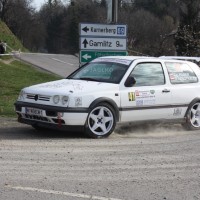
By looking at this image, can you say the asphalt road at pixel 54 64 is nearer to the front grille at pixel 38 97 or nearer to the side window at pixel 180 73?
the side window at pixel 180 73

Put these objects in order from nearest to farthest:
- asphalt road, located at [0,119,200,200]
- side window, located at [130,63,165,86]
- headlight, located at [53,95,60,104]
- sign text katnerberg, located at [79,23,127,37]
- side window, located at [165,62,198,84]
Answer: asphalt road, located at [0,119,200,200]
headlight, located at [53,95,60,104]
side window, located at [130,63,165,86]
side window, located at [165,62,198,84]
sign text katnerberg, located at [79,23,127,37]

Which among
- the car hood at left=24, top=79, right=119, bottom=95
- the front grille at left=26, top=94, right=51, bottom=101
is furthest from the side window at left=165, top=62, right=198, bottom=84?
the front grille at left=26, top=94, right=51, bottom=101

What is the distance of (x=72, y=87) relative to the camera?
31.0ft

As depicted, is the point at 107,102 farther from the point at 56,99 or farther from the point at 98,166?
the point at 98,166

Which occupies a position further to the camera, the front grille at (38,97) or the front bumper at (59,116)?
the front grille at (38,97)

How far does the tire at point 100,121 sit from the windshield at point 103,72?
0.65m

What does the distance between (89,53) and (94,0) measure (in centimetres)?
9097

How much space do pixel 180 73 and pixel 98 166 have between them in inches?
171

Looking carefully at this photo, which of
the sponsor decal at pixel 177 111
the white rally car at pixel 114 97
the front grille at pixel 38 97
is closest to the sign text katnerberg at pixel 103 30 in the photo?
the white rally car at pixel 114 97

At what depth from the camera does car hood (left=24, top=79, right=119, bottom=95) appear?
366 inches

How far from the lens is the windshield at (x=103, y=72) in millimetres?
10000

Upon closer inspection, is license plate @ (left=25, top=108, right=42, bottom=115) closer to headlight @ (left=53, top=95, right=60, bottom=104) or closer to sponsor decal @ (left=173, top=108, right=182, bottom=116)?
headlight @ (left=53, top=95, right=60, bottom=104)

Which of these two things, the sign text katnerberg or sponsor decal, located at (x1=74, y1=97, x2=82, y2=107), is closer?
sponsor decal, located at (x1=74, y1=97, x2=82, y2=107)

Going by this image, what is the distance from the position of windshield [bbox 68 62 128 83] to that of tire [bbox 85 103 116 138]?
0.65 meters
